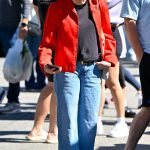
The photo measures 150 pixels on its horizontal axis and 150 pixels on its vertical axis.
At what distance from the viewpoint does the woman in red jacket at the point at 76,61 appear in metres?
5.20

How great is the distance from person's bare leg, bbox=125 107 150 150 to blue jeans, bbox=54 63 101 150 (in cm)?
60

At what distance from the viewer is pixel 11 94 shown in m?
9.17

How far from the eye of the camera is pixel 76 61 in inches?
206

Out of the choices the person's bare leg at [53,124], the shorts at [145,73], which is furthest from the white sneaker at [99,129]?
the shorts at [145,73]

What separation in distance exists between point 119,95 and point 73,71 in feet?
7.67

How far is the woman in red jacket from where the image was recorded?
5.20m

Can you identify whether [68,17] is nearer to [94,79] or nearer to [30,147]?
[94,79]

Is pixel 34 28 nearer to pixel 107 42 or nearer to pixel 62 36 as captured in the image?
pixel 107 42

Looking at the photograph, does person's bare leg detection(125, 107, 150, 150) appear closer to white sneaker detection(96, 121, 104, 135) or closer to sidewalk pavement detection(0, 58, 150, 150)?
sidewalk pavement detection(0, 58, 150, 150)

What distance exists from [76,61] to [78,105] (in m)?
0.34

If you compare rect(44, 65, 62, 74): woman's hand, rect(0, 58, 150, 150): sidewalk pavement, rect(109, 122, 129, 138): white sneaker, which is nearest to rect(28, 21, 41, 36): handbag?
rect(0, 58, 150, 150): sidewalk pavement

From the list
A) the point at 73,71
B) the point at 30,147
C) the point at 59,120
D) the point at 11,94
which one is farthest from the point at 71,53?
the point at 11,94

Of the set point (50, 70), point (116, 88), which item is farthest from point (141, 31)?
point (116, 88)

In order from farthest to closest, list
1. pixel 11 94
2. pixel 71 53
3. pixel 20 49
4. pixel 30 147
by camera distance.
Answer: pixel 11 94
pixel 20 49
pixel 30 147
pixel 71 53
